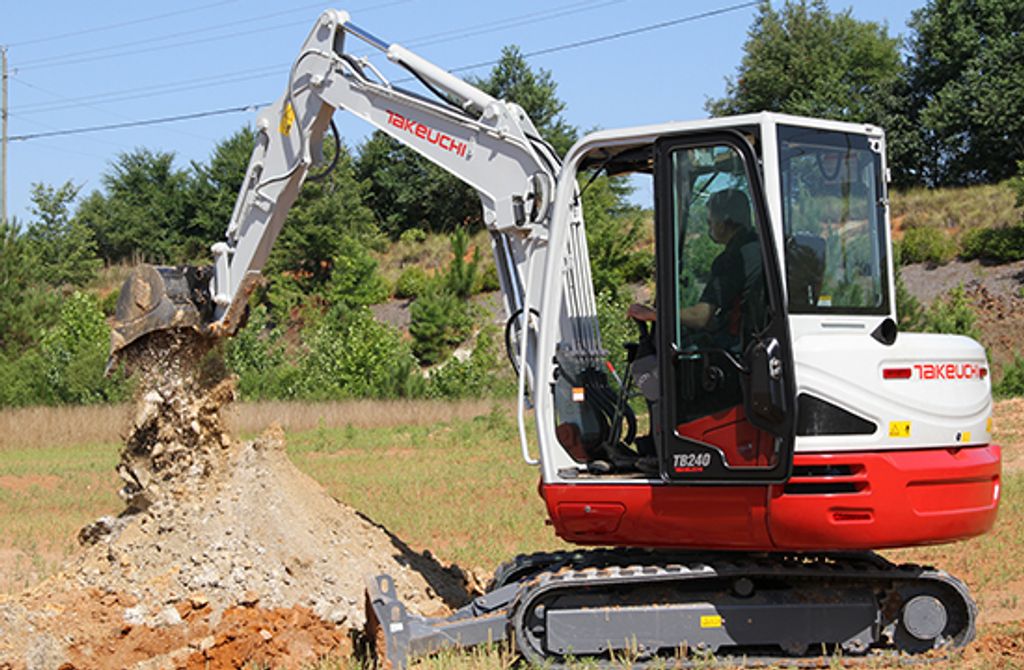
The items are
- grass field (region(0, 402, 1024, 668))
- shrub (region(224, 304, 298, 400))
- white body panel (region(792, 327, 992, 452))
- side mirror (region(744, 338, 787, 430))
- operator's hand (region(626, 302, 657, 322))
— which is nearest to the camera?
side mirror (region(744, 338, 787, 430))

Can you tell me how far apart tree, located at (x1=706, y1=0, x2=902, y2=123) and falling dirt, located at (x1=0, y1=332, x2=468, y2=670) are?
46.6 meters

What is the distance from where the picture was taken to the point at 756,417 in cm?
688

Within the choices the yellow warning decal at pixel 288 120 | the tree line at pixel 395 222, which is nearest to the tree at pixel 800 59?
the tree line at pixel 395 222

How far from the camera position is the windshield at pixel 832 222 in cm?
707

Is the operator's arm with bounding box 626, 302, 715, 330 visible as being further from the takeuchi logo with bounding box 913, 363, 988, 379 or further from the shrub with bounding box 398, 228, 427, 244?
the shrub with bounding box 398, 228, 427, 244

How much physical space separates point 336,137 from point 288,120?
408mm

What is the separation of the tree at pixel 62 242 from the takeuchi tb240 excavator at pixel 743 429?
48.2 metres

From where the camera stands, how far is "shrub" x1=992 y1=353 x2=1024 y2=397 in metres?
27.7

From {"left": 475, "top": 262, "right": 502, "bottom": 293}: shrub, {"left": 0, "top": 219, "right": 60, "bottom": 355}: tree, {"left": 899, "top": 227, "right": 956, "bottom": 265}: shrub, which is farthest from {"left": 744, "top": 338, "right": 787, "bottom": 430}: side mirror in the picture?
{"left": 475, "top": 262, "right": 502, "bottom": 293}: shrub

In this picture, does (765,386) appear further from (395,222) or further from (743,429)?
(395,222)

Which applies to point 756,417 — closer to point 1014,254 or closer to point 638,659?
point 638,659

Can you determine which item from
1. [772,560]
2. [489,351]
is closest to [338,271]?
[489,351]

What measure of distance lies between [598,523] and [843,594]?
1509 millimetres

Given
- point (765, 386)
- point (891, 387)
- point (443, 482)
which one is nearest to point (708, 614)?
point (765, 386)
